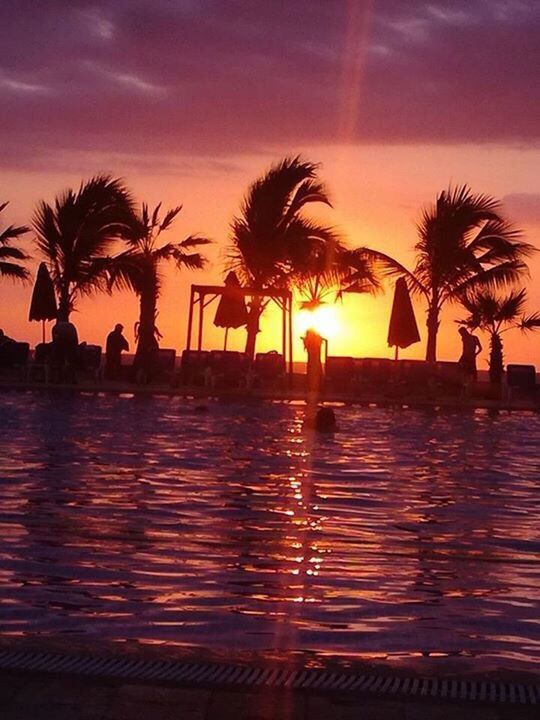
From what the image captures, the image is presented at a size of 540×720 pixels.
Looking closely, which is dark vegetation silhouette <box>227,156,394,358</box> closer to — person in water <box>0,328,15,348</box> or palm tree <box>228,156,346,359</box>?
palm tree <box>228,156,346,359</box>

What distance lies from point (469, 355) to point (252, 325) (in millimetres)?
5481

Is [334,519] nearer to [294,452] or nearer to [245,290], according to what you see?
[294,452]

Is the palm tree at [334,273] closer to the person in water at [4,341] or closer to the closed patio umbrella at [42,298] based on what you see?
the closed patio umbrella at [42,298]

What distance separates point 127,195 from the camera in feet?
116

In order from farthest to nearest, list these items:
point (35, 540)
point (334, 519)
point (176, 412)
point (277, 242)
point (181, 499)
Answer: point (277, 242) < point (176, 412) < point (181, 499) < point (334, 519) < point (35, 540)

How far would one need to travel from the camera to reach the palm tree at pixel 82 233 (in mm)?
34812

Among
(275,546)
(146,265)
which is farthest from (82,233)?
(275,546)

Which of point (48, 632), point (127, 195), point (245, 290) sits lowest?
point (48, 632)

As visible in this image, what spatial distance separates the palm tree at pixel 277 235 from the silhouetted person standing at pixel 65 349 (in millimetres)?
4957

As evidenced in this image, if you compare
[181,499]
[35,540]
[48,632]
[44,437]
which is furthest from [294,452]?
[48,632]

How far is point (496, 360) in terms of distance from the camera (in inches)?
1324

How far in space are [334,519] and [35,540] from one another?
92.3 inches

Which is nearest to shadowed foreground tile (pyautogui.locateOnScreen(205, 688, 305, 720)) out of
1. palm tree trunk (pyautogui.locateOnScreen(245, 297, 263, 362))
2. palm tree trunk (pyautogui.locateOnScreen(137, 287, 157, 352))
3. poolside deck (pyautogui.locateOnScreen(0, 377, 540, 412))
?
poolside deck (pyautogui.locateOnScreen(0, 377, 540, 412))

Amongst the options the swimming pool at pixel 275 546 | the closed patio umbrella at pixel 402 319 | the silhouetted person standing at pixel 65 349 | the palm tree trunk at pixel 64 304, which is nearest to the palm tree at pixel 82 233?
the palm tree trunk at pixel 64 304
